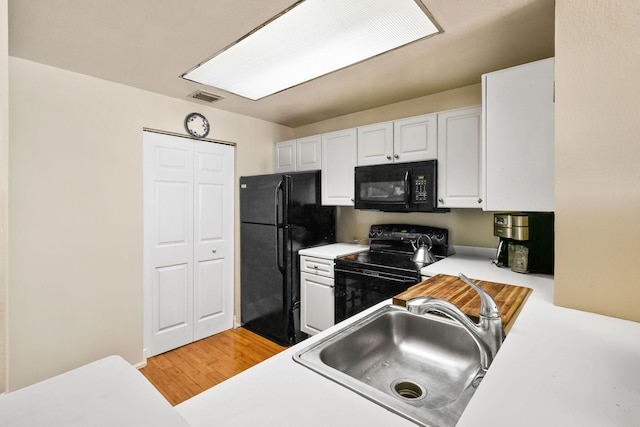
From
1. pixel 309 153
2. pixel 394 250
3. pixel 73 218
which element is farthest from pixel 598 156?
pixel 73 218

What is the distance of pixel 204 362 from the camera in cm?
258

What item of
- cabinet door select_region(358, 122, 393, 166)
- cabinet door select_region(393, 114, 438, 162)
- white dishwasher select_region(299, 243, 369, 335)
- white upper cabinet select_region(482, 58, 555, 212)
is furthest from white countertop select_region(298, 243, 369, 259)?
white upper cabinet select_region(482, 58, 555, 212)

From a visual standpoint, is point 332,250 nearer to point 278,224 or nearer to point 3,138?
point 278,224

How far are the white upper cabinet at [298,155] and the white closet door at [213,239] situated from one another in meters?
0.57

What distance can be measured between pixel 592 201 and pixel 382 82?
5.52ft

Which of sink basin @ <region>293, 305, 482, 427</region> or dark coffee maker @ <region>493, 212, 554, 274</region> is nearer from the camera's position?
sink basin @ <region>293, 305, 482, 427</region>

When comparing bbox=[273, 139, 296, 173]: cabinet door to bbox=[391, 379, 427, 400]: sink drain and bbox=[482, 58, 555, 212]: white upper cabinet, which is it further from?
bbox=[391, 379, 427, 400]: sink drain

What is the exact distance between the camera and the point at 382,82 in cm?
238

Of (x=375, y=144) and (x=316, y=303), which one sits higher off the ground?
(x=375, y=144)

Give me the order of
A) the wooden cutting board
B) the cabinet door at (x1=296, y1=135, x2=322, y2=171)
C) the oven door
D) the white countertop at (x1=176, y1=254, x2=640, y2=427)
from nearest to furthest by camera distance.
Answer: the white countertop at (x1=176, y1=254, x2=640, y2=427) < the wooden cutting board < the oven door < the cabinet door at (x1=296, y1=135, x2=322, y2=171)

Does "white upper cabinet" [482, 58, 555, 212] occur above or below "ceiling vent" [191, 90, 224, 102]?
below

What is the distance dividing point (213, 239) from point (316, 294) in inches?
48.1

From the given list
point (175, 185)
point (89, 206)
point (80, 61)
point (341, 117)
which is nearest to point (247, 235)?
point (175, 185)

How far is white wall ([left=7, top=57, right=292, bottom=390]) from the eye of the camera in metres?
1.99
